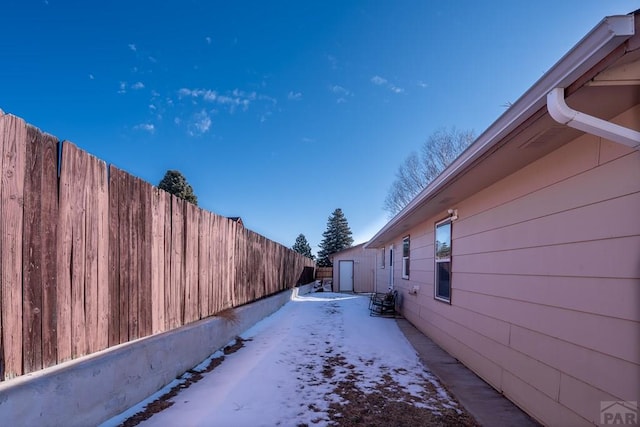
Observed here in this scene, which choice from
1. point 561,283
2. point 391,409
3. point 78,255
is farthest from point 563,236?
point 78,255

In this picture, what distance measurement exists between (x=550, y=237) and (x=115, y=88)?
22.6 ft

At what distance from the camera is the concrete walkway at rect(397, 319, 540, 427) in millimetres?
2893

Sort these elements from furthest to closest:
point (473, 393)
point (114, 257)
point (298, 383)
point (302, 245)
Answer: point (302, 245), point (298, 383), point (473, 393), point (114, 257)

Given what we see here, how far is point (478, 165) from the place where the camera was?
10.9 ft

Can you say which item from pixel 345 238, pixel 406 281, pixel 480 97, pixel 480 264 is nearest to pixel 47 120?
pixel 480 264

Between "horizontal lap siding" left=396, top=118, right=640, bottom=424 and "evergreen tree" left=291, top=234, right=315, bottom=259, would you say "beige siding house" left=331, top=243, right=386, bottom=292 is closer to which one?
"horizontal lap siding" left=396, top=118, right=640, bottom=424

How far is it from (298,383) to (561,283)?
2630 mm

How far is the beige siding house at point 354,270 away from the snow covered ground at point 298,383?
12444 mm

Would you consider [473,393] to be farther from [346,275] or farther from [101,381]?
[346,275]

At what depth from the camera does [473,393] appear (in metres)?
3.53

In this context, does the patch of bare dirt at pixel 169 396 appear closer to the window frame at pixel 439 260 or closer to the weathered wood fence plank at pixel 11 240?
the weathered wood fence plank at pixel 11 240

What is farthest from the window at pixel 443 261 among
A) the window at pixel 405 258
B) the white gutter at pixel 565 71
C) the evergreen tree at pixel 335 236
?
the evergreen tree at pixel 335 236

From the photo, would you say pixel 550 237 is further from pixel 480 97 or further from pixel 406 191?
pixel 406 191

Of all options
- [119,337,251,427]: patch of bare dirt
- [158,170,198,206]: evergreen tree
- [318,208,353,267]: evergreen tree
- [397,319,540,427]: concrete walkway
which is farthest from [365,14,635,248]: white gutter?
[318,208,353,267]: evergreen tree
